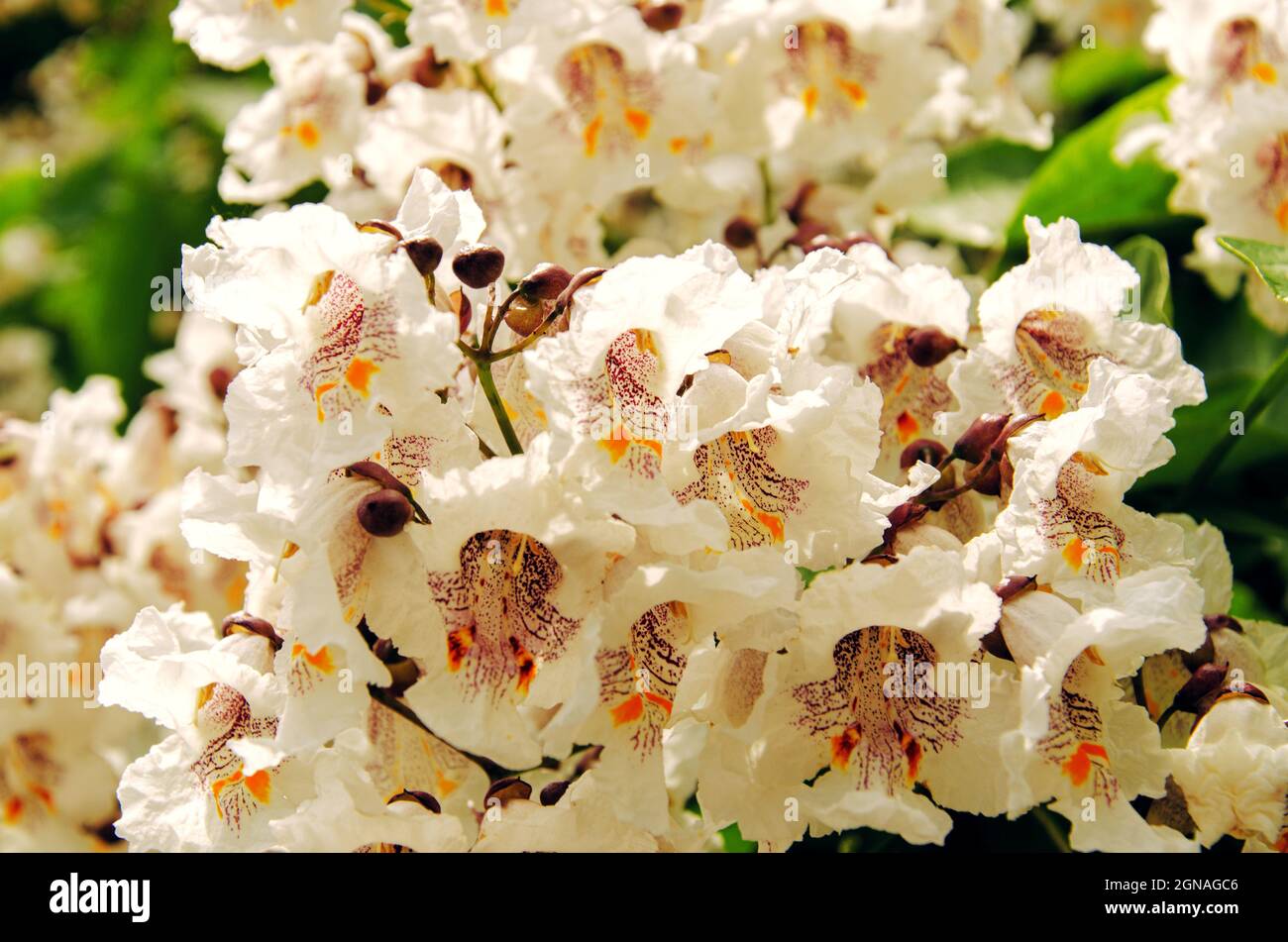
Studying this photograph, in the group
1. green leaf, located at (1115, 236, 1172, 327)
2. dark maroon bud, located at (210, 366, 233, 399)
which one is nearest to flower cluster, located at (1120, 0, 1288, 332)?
green leaf, located at (1115, 236, 1172, 327)

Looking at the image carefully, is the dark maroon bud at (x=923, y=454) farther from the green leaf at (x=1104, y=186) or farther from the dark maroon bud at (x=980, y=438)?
the green leaf at (x=1104, y=186)

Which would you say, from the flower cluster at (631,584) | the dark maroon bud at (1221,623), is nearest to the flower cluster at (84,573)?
the flower cluster at (631,584)

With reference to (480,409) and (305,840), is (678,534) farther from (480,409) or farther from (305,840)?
(305,840)

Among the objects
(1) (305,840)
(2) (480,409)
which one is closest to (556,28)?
(2) (480,409)

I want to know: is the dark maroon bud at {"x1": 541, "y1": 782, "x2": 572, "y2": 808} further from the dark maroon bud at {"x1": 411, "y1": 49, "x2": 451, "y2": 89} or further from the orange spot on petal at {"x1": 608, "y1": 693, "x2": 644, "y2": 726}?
the dark maroon bud at {"x1": 411, "y1": 49, "x2": 451, "y2": 89}

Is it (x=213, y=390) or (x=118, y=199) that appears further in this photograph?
(x=118, y=199)

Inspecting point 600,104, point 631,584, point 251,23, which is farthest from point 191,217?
point 631,584
